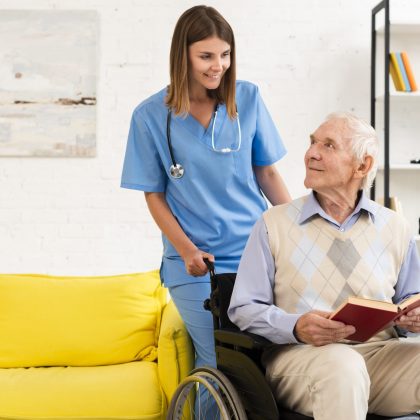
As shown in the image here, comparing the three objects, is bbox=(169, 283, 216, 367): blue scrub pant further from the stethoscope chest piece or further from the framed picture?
the framed picture

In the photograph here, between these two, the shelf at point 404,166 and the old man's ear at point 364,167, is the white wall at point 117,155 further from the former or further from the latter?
the old man's ear at point 364,167

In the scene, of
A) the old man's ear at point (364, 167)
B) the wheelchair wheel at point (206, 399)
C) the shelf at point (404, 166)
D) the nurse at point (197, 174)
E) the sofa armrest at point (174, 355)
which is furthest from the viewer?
the shelf at point (404, 166)

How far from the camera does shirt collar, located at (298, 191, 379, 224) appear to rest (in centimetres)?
217

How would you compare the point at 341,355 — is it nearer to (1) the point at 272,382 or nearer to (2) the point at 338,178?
(1) the point at 272,382

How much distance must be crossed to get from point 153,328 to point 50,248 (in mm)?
1118

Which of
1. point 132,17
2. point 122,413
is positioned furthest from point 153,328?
point 132,17

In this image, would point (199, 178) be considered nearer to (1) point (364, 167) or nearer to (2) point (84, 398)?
(1) point (364, 167)

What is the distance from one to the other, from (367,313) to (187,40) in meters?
1.00

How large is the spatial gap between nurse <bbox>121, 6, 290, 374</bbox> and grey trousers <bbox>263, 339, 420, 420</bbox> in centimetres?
47

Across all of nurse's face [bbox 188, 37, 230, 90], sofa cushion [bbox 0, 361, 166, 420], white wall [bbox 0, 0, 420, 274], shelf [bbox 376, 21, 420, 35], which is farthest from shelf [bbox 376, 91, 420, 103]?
sofa cushion [bbox 0, 361, 166, 420]

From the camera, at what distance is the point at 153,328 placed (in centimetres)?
313

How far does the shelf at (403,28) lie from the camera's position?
4.02 m

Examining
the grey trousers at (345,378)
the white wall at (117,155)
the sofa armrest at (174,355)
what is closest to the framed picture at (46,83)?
the white wall at (117,155)

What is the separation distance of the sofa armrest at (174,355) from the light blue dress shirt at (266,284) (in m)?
0.63
